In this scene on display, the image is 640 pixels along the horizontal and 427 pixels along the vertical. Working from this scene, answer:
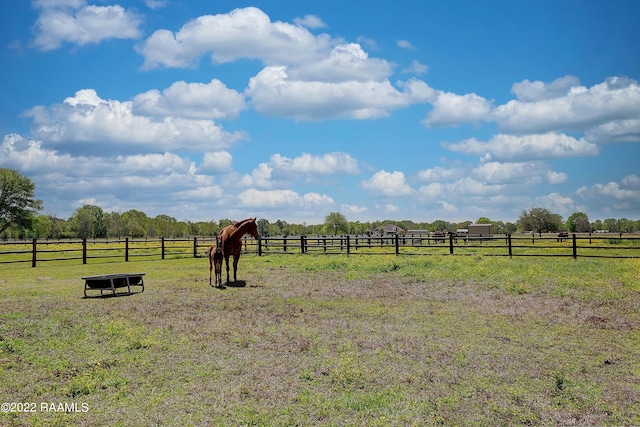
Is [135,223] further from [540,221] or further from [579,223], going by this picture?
[579,223]

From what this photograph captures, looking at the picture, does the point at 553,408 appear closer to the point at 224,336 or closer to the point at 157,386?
the point at 157,386

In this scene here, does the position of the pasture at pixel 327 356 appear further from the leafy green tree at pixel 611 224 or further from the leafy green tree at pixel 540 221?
the leafy green tree at pixel 611 224

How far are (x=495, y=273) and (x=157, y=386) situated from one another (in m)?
14.0

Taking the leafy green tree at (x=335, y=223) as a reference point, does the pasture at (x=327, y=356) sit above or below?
below

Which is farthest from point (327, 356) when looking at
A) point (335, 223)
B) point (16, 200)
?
point (335, 223)

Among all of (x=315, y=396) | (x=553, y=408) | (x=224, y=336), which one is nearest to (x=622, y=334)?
(x=553, y=408)

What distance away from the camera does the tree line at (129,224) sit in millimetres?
58438

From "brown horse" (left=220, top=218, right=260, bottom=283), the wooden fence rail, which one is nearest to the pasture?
"brown horse" (left=220, top=218, right=260, bottom=283)

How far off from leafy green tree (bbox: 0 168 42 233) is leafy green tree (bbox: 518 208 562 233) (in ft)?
246

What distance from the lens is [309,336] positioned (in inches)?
334

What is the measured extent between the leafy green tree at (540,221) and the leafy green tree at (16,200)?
246ft

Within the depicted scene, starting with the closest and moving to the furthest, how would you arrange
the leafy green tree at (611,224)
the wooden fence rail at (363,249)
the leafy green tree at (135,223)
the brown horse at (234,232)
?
the brown horse at (234,232), the wooden fence rail at (363,249), the leafy green tree at (135,223), the leafy green tree at (611,224)

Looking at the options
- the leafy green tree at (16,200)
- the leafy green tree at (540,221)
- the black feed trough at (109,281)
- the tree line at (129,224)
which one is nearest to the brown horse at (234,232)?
the black feed trough at (109,281)

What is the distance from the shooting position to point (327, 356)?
7223mm
